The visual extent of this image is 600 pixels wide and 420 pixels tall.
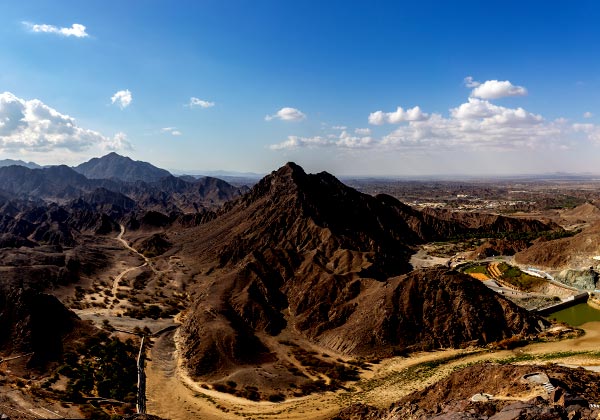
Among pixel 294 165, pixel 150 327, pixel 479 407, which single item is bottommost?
pixel 150 327

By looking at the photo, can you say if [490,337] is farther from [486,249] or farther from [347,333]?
[486,249]

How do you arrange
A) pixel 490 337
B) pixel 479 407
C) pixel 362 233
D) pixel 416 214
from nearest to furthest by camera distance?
pixel 479 407 < pixel 490 337 < pixel 362 233 < pixel 416 214

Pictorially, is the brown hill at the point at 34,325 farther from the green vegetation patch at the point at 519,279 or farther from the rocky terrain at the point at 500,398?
the green vegetation patch at the point at 519,279

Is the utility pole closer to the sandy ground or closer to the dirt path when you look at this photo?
the sandy ground

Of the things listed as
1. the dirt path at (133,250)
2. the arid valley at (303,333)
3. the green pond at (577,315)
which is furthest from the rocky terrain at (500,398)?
the dirt path at (133,250)

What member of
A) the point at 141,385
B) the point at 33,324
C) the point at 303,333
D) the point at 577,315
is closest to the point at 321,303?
the point at 303,333

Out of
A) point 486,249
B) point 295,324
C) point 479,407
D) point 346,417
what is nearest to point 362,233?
point 486,249

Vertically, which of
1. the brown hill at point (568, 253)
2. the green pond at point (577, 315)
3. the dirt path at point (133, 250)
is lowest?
the green pond at point (577, 315)
